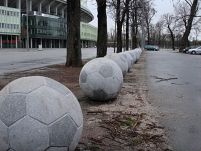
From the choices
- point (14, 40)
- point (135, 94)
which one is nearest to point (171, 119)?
point (135, 94)

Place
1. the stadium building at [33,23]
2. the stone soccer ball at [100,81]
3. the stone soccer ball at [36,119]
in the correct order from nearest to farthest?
the stone soccer ball at [36,119]
the stone soccer ball at [100,81]
the stadium building at [33,23]

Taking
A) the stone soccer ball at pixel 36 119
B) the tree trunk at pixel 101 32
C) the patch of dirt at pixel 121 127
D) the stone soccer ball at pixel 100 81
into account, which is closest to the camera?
the stone soccer ball at pixel 36 119

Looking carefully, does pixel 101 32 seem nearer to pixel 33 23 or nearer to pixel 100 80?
pixel 100 80

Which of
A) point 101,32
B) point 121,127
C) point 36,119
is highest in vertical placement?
point 101,32

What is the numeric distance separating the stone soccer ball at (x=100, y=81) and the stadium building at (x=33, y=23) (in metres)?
69.8

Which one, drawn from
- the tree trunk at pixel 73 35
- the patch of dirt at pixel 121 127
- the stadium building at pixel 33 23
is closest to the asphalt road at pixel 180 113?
the patch of dirt at pixel 121 127

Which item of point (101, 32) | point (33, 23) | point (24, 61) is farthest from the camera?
point (33, 23)

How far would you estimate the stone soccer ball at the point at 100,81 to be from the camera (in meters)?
6.91

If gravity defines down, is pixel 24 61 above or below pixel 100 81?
above

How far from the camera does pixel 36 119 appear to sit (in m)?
3.21

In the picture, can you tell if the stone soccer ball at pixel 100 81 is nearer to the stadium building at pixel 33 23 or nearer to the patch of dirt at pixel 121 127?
the patch of dirt at pixel 121 127

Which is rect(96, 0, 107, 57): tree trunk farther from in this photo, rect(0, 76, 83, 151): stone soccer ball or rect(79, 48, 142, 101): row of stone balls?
rect(0, 76, 83, 151): stone soccer ball

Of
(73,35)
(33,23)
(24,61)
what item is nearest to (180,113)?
(73,35)

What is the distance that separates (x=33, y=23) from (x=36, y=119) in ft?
276
